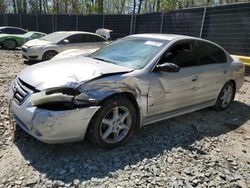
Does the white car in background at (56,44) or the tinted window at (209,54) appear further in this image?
the white car in background at (56,44)

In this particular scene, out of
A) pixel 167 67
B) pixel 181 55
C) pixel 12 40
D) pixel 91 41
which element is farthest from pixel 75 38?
pixel 167 67

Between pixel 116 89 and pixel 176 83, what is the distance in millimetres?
1158

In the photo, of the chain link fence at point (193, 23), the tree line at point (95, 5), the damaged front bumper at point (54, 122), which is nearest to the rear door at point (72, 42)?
the chain link fence at point (193, 23)

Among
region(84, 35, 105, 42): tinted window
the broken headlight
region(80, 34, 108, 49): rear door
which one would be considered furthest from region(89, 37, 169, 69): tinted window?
region(84, 35, 105, 42): tinted window

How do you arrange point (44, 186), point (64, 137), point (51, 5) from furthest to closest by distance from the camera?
point (51, 5) → point (64, 137) → point (44, 186)

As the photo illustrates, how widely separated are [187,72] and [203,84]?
53cm

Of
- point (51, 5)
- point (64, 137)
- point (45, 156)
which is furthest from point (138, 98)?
point (51, 5)

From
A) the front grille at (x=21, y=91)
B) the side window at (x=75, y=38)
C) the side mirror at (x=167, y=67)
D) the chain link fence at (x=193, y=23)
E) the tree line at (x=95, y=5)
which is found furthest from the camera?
the tree line at (x=95, y=5)

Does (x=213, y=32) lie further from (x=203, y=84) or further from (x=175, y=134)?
(x=175, y=134)

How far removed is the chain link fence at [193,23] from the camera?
1059 centimetres

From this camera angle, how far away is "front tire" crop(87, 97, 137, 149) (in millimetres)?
3389

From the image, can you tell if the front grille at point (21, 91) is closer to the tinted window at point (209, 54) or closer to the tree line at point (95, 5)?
the tinted window at point (209, 54)

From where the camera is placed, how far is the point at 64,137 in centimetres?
323

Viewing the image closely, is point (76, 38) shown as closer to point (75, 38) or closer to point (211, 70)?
point (75, 38)
